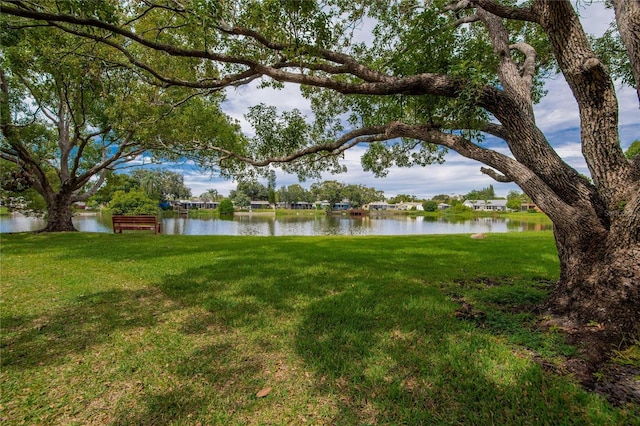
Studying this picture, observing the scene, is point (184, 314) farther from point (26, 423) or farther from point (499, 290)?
point (499, 290)

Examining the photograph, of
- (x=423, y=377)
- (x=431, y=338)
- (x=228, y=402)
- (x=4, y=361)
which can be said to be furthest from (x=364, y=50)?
(x=4, y=361)

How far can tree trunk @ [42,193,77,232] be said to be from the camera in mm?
14484

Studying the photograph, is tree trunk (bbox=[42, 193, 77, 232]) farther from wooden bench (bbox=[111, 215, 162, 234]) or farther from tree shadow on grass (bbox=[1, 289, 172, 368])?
tree shadow on grass (bbox=[1, 289, 172, 368])

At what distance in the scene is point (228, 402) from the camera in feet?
7.23

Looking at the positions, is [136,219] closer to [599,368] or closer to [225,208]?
[599,368]

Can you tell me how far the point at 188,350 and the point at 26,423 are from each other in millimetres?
1195

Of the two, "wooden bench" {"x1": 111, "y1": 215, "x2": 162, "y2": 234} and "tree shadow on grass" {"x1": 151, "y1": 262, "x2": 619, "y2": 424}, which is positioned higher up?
"wooden bench" {"x1": 111, "y1": 215, "x2": 162, "y2": 234}

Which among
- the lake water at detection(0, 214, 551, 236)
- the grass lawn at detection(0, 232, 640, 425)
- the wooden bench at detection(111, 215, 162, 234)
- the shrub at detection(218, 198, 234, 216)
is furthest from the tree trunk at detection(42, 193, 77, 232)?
the shrub at detection(218, 198, 234, 216)

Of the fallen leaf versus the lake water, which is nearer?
the fallen leaf

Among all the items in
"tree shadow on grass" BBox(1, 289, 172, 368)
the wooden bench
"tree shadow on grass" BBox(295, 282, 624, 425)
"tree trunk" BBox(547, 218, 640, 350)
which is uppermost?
the wooden bench

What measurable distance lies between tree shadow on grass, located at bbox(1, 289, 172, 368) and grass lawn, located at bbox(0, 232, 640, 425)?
0.02 m

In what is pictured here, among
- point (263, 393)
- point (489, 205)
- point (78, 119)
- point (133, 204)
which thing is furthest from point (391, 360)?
point (489, 205)

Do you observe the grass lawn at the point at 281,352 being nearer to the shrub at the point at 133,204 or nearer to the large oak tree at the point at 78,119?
the large oak tree at the point at 78,119

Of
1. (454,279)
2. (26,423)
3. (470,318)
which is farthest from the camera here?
(454,279)
